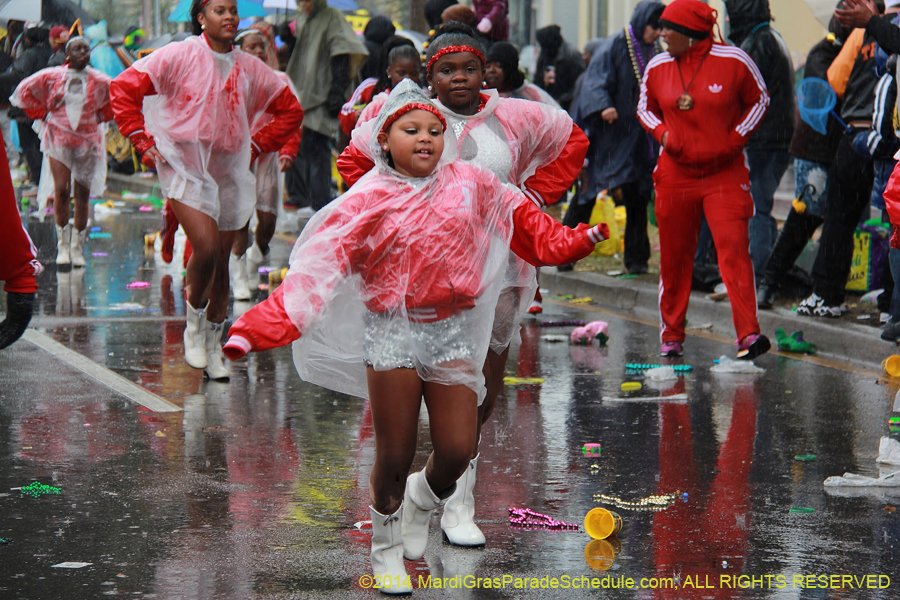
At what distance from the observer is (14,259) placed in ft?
16.7

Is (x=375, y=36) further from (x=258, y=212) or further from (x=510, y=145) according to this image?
(x=510, y=145)

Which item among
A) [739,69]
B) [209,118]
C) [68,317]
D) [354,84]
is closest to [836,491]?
[739,69]

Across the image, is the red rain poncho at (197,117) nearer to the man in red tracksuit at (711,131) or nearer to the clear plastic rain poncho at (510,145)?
the man in red tracksuit at (711,131)

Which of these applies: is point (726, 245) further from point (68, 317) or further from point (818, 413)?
point (68, 317)

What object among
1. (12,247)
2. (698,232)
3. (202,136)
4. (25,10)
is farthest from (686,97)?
(25,10)

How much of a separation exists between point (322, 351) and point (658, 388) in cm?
381

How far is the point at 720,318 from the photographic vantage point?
10055 mm

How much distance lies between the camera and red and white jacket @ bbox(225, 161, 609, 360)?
13.8 ft

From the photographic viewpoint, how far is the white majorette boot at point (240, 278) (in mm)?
11070

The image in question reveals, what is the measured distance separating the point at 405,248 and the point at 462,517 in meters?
1.16

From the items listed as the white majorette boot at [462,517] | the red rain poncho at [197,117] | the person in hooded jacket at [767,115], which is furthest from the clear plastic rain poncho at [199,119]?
the person in hooded jacket at [767,115]

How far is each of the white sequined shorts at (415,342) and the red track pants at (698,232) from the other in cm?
437

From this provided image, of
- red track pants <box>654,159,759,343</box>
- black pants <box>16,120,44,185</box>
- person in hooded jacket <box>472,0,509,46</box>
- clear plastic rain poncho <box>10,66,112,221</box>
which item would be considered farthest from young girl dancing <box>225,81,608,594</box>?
black pants <box>16,120,44,185</box>

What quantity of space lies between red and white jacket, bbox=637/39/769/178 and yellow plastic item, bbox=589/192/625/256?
13.0ft
